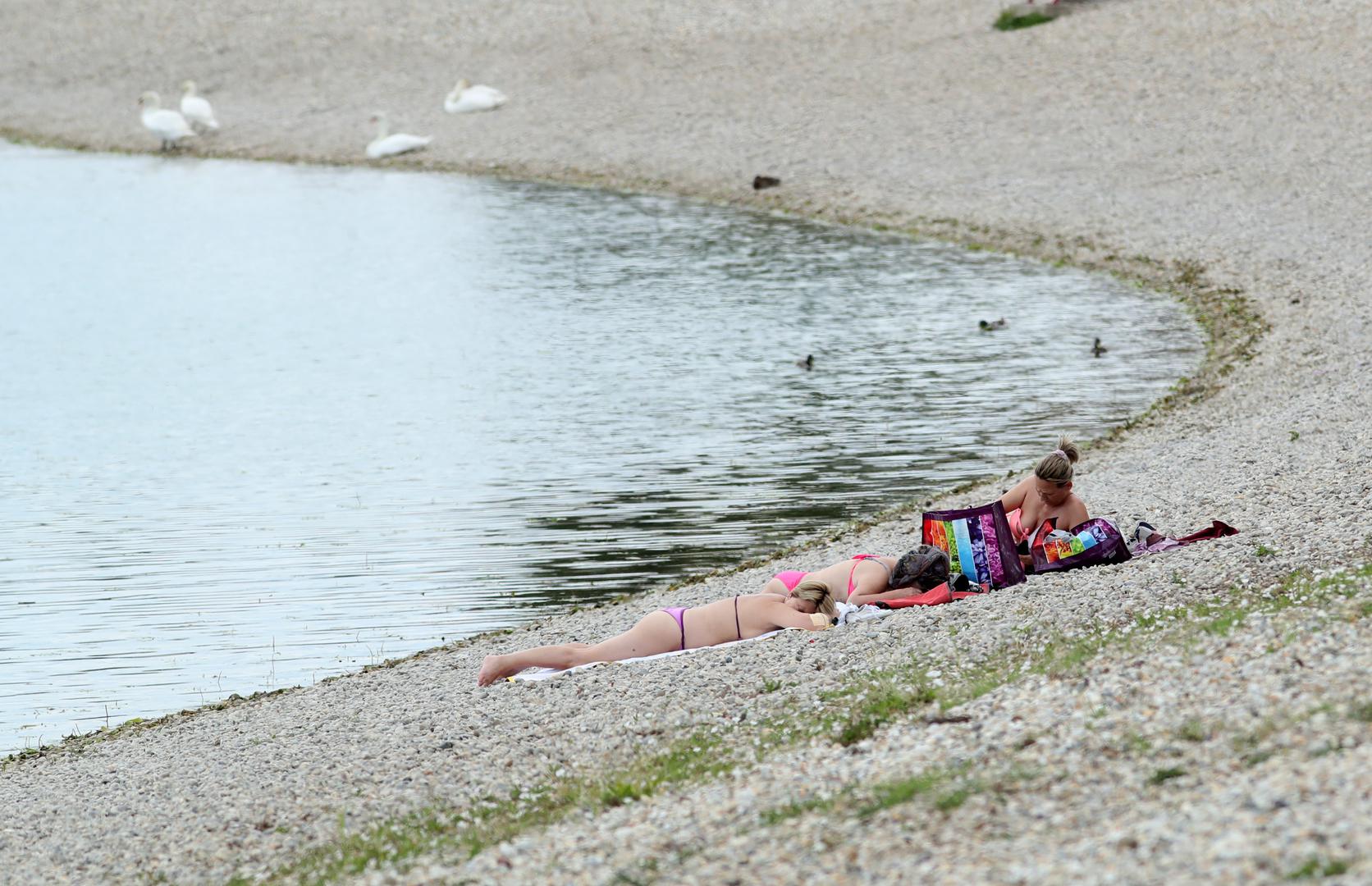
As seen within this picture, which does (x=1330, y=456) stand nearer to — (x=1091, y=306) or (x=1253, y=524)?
(x=1253, y=524)

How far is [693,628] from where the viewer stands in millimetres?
11117

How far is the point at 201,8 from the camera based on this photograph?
2194 inches

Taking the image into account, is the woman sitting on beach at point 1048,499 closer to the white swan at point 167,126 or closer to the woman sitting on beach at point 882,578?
the woman sitting on beach at point 882,578

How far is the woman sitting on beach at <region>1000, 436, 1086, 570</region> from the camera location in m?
11.7

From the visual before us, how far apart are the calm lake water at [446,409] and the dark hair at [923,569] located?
11.0 ft

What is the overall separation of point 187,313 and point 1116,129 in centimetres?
1999

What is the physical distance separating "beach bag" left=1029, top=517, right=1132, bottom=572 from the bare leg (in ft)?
9.10

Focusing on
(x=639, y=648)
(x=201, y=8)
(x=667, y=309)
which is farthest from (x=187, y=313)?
(x=201, y=8)

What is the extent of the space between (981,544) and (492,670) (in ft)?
11.8

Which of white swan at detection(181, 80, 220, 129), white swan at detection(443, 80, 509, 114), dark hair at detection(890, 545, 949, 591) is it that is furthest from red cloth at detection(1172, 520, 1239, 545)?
white swan at detection(181, 80, 220, 129)

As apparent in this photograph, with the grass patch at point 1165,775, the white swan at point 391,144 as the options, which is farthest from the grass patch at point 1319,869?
the white swan at point 391,144

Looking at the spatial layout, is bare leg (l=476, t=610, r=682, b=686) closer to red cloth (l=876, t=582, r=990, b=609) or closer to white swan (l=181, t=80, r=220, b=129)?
red cloth (l=876, t=582, r=990, b=609)

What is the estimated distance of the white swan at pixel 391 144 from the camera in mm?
43438

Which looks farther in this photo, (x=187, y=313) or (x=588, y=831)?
(x=187, y=313)
